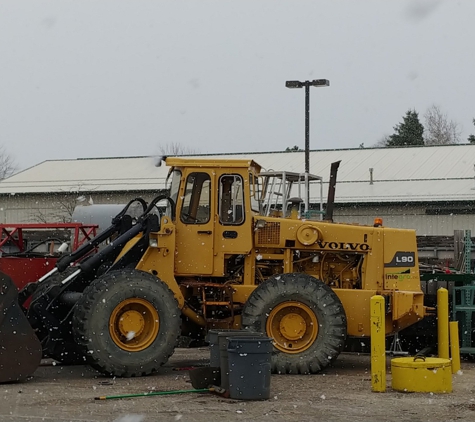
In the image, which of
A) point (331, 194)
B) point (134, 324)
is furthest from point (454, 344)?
point (331, 194)

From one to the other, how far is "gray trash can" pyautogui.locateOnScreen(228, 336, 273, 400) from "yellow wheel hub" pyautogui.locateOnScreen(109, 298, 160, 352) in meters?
2.17

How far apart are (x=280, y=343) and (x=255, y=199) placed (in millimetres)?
2234

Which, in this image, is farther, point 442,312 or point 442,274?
point 442,274

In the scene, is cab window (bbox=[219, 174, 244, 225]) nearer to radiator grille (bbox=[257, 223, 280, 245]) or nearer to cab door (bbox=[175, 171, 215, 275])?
cab door (bbox=[175, 171, 215, 275])

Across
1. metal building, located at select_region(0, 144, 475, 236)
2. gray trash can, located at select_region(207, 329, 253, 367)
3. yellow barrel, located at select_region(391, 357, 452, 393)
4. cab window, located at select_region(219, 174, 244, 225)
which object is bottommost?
yellow barrel, located at select_region(391, 357, 452, 393)

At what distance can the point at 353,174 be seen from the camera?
43.2m

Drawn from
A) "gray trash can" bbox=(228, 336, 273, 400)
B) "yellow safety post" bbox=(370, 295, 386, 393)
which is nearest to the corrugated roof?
"yellow safety post" bbox=(370, 295, 386, 393)

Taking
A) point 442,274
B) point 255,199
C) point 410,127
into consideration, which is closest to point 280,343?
point 255,199

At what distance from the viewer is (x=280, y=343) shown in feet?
42.5

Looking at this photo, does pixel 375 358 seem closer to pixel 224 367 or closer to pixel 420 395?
pixel 420 395

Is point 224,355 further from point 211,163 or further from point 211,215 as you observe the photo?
point 211,163

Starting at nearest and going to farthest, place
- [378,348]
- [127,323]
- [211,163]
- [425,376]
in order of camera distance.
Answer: [425,376], [378,348], [127,323], [211,163]

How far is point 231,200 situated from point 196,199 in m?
0.52

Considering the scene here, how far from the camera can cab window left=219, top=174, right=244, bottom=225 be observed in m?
13.3
